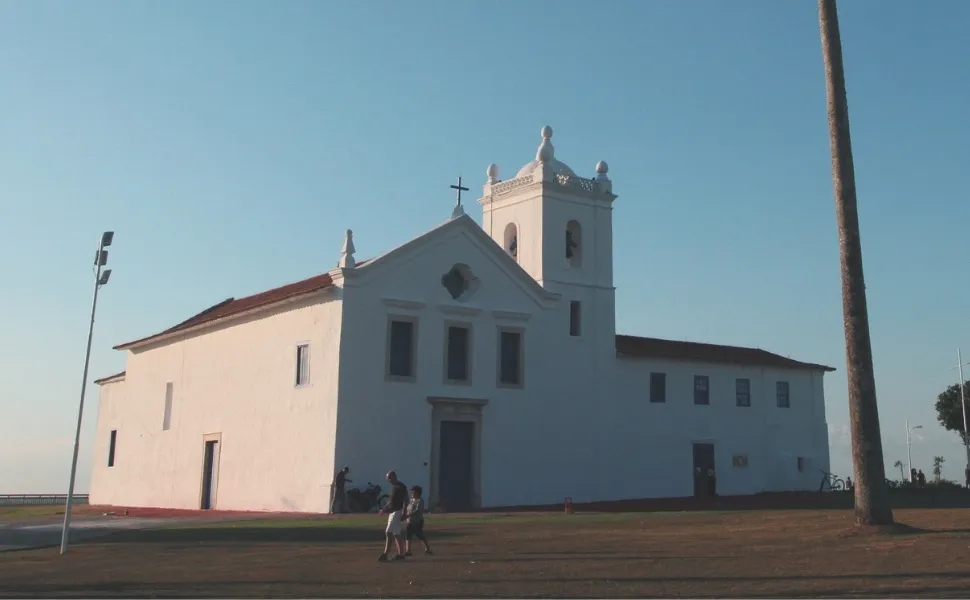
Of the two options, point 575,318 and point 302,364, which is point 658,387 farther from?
point 302,364

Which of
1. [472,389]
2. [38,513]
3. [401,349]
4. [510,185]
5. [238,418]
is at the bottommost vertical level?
[38,513]

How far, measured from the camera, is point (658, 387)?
127 ft

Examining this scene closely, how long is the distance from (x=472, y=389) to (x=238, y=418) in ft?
27.4

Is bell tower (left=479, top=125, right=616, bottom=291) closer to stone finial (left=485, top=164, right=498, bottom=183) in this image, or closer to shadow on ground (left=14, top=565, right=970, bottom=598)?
stone finial (left=485, top=164, right=498, bottom=183)

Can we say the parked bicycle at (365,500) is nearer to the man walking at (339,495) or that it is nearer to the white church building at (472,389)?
the man walking at (339,495)

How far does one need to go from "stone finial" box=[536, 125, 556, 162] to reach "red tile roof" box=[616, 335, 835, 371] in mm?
7546

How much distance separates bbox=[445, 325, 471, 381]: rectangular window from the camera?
1276 inches

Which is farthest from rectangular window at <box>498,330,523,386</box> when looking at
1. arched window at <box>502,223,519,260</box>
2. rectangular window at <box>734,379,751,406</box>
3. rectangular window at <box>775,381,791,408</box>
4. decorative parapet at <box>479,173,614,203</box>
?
rectangular window at <box>775,381,791,408</box>

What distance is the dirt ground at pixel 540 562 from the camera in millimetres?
12562

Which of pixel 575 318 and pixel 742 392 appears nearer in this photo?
pixel 575 318

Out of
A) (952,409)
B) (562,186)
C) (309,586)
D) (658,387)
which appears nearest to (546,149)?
(562,186)

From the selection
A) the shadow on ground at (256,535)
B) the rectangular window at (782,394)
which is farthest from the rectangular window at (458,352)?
the rectangular window at (782,394)

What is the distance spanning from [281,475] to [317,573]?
17.3 metres

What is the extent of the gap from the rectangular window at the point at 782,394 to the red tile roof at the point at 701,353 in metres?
0.74
